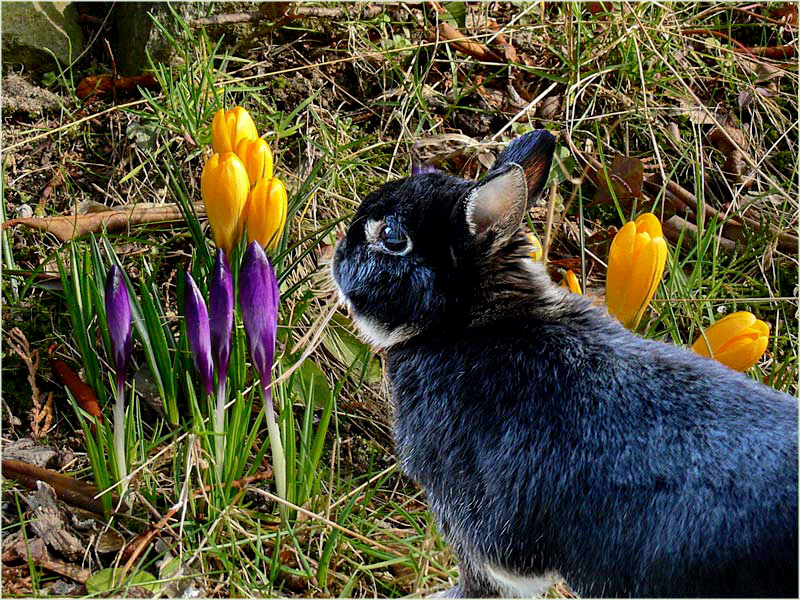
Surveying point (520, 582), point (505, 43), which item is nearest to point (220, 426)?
point (520, 582)

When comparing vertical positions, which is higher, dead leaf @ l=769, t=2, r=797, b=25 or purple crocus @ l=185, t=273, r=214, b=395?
dead leaf @ l=769, t=2, r=797, b=25

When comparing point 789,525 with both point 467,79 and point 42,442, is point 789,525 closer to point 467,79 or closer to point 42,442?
point 42,442

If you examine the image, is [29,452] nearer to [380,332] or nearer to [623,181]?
[380,332]

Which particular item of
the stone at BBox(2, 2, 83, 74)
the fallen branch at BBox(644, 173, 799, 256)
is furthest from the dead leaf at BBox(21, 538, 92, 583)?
the fallen branch at BBox(644, 173, 799, 256)

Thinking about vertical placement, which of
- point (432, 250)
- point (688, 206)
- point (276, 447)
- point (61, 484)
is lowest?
point (61, 484)

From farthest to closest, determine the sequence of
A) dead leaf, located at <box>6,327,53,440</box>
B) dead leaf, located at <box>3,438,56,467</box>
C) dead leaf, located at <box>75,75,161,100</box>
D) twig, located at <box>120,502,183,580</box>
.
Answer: dead leaf, located at <box>75,75,161,100</box>, dead leaf, located at <box>6,327,53,440</box>, dead leaf, located at <box>3,438,56,467</box>, twig, located at <box>120,502,183,580</box>

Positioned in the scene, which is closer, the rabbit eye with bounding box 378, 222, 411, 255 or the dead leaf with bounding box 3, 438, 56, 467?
the rabbit eye with bounding box 378, 222, 411, 255

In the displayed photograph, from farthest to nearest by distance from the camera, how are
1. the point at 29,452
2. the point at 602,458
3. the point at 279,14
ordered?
1. the point at 279,14
2. the point at 29,452
3. the point at 602,458

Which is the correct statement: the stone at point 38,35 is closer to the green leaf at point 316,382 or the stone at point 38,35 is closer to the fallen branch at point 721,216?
the green leaf at point 316,382

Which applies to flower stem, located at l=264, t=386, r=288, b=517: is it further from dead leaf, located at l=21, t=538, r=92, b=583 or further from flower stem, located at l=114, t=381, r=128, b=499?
dead leaf, located at l=21, t=538, r=92, b=583
